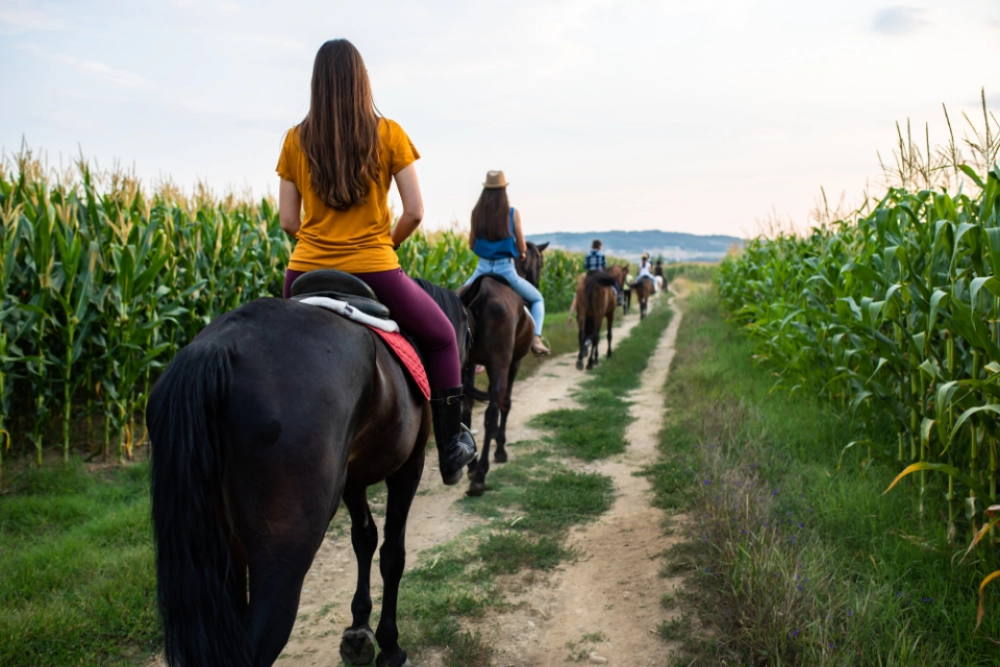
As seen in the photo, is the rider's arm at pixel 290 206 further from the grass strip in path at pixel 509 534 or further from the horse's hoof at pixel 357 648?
A: the grass strip in path at pixel 509 534

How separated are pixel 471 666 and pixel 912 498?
9.74ft

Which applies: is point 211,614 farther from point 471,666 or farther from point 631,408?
point 631,408

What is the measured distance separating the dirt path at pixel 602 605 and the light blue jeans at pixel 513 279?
2431 millimetres

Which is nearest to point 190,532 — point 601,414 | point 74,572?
point 74,572

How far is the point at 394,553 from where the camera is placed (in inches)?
133

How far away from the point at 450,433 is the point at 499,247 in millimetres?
3374

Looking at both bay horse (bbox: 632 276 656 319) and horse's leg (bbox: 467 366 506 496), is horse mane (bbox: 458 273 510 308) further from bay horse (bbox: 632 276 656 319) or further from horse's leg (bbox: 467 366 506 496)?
bay horse (bbox: 632 276 656 319)

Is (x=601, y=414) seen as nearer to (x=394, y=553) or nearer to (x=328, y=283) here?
(x=394, y=553)

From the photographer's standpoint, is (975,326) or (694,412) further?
(694,412)

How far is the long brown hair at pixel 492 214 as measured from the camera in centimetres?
634

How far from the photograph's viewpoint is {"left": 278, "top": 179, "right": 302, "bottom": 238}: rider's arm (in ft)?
10.3

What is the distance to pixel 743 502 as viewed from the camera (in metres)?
4.21

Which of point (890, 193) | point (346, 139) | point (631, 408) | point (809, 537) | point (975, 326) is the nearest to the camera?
point (346, 139)

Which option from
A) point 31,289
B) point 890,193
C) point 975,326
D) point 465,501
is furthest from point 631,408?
point 31,289
